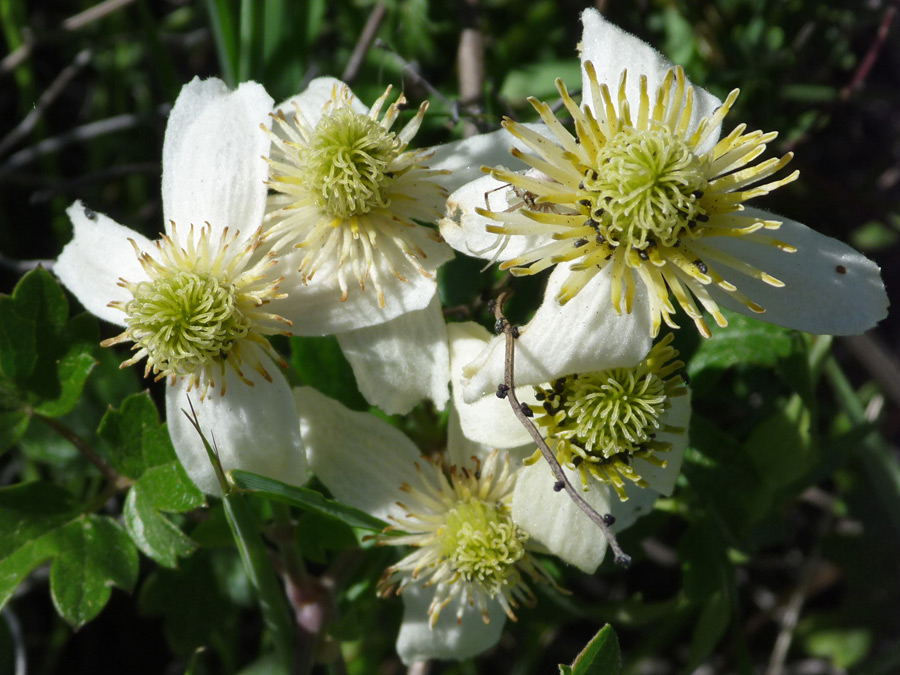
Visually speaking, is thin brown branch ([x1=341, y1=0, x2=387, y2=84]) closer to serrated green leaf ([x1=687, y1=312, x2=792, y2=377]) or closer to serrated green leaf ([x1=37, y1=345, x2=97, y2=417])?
serrated green leaf ([x1=37, y1=345, x2=97, y2=417])

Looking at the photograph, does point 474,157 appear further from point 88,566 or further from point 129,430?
point 88,566

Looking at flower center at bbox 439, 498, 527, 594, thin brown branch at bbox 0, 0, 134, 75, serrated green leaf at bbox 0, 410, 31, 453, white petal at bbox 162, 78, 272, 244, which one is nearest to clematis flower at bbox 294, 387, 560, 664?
flower center at bbox 439, 498, 527, 594

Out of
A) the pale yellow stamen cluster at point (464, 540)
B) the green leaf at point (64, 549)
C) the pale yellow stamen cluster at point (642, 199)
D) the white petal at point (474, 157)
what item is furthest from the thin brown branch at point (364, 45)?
the green leaf at point (64, 549)

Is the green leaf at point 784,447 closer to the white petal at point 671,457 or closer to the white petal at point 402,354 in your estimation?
the white petal at point 671,457

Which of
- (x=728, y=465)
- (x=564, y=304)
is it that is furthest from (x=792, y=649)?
(x=564, y=304)

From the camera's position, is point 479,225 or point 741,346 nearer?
point 479,225

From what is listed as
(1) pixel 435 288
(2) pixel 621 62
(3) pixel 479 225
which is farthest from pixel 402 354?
(2) pixel 621 62

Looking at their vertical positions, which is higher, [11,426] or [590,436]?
[590,436]
